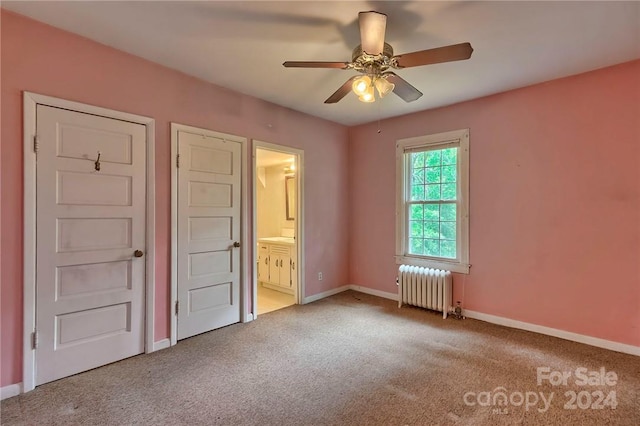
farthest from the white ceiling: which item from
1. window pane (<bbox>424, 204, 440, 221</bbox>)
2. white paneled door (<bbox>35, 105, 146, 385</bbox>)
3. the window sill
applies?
the window sill

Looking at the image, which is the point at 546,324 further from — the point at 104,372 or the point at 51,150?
the point at 51,150

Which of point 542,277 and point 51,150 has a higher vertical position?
point 51,150

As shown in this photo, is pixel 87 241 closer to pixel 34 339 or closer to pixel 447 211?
pixel 34 339

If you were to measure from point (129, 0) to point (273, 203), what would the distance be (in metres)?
4.00

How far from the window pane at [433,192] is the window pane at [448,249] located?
58 centimetres

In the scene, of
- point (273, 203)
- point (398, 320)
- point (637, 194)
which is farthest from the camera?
point (273, 203)

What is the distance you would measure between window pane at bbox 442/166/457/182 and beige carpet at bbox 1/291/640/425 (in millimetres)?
1746

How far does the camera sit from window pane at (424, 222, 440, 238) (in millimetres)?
3990

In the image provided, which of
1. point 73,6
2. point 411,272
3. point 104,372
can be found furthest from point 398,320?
point 73,6

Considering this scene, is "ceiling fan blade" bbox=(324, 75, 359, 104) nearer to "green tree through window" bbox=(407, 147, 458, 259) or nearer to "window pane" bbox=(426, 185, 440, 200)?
"green tree through window" bbox=(407, 147, 458, 259)

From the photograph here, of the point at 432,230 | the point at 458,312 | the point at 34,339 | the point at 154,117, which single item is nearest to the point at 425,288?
the point at 458,312

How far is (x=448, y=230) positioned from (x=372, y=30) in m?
2.72

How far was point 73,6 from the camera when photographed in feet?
6.70

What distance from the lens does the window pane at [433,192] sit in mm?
3981
